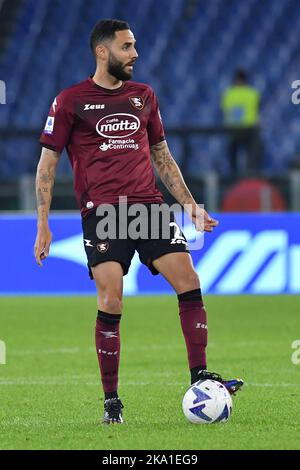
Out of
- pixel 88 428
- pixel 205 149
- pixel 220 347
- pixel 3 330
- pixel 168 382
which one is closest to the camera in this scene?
pixel 88 428

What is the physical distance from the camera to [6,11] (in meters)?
19.0

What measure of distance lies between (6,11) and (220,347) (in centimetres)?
1100

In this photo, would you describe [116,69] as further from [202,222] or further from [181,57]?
[181,57]

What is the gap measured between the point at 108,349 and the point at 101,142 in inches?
Answer: 41.0

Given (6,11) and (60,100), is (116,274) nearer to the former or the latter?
(60,100)

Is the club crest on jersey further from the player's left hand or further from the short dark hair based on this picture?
the player's left hand

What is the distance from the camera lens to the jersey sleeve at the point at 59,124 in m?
6.00

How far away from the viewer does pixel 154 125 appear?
6.27m

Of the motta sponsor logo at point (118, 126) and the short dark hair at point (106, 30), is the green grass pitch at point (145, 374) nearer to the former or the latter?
the motta sponsor logo at point (118, 126)

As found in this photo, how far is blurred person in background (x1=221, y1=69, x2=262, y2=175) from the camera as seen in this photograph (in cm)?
1591

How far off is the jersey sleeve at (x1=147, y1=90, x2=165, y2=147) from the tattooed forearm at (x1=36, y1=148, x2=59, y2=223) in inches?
21.4

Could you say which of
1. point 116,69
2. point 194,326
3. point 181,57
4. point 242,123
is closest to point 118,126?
point 116,69

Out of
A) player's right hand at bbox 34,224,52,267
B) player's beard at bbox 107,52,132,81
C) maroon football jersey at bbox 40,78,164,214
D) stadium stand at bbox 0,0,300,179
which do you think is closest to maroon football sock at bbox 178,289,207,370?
maroon football jersey at bbox 40,78,164,214
